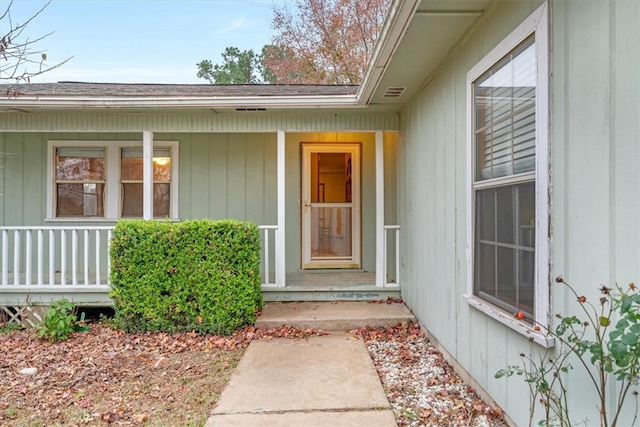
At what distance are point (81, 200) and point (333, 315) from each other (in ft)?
14.3

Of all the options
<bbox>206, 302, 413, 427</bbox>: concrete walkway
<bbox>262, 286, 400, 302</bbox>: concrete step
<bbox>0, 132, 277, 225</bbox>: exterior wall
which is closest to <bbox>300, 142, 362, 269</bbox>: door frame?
A: <bbox>0, 132, 277, 225</bbox>: exterior wall

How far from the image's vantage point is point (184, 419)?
2596mm

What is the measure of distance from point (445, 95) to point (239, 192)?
3.77 metres

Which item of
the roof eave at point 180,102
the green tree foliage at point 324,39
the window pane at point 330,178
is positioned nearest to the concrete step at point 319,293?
the window pane at point 330,178

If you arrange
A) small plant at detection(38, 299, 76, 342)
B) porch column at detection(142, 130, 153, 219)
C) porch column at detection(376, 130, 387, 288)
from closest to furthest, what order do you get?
1. small plant at detection(38, 299, 76, 342)
2. porch column at detection(142, 130, 153, 219)
3. porch column at detection(376, 130, 387, 288)

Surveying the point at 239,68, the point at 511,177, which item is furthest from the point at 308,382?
the point at 239,68

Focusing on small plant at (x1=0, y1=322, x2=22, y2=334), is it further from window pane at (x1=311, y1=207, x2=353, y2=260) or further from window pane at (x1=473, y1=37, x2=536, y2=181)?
window pane at (x1=473, y1=37, x2=536, y2=181)

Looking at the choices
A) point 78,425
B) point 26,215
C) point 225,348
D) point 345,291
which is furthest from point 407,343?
point 26,215

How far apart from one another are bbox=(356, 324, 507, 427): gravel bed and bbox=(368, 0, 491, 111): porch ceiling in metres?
2.67

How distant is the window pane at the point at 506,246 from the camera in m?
2.19

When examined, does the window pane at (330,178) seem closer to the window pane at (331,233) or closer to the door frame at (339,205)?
the door frame at (339,205)

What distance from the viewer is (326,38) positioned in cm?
1408

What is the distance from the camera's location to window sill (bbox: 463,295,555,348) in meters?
1.94

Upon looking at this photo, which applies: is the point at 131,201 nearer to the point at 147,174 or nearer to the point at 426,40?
the point at 147,174
